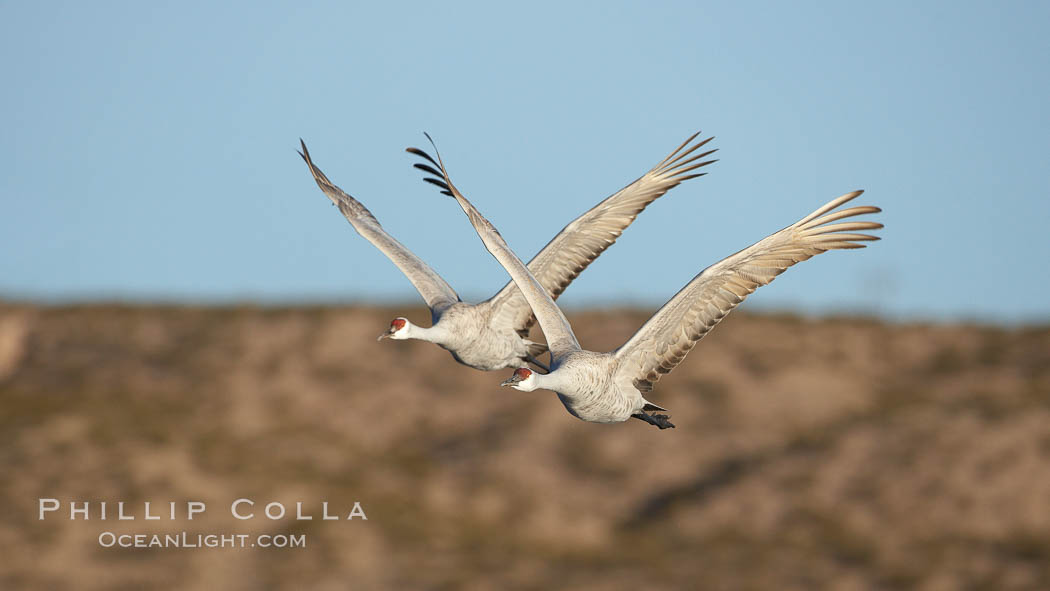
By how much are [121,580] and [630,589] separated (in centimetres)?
1552

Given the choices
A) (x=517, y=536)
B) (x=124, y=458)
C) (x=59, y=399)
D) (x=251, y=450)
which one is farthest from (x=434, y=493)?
(x=59, y=399)

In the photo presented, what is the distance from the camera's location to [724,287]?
12.9m

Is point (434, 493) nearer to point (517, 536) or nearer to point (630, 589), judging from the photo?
point (517, 536)

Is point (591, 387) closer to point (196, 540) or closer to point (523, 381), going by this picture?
point (523, 381)

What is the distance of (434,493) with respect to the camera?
41625 millimetres

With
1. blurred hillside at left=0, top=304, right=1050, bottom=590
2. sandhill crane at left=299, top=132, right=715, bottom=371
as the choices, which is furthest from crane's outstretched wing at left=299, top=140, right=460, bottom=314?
blurred hillside at left=0, top=304, right=1050, bottom=590

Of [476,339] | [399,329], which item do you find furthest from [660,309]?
[399,329]

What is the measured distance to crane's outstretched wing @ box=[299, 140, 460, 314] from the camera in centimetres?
1475

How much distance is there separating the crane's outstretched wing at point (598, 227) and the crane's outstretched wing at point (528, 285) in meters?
2.66

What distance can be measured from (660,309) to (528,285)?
1.41 m

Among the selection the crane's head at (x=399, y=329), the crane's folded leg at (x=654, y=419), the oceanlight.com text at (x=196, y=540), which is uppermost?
the oceanlight.com text at (x=196, y=540)

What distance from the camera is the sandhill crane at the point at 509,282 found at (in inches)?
540

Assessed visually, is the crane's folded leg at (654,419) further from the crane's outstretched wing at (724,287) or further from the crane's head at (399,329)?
the crane's head at (399,329)

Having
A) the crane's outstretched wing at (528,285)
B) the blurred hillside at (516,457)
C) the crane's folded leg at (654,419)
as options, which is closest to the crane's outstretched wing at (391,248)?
the crane's outstretched wing at (528,285)
